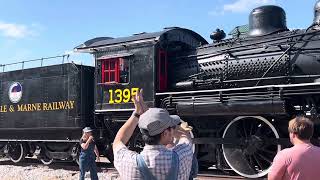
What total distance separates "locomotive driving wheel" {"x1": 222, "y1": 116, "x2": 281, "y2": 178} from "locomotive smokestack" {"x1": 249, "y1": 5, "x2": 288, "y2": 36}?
205 cm

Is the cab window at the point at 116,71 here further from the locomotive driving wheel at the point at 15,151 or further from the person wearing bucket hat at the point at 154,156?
the person wearing bucket hat at the point at 154,156

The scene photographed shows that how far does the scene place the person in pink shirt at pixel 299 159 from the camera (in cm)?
304

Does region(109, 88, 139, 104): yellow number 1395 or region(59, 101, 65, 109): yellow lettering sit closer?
region(109, 88, 139, 104): yellow number 1395

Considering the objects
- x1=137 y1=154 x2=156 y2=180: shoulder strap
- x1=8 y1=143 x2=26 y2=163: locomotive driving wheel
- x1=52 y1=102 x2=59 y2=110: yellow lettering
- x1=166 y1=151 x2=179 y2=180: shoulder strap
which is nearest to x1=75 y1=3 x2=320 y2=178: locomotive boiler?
x1=52 y1=102 x2=59 y2=110: yellow lettering

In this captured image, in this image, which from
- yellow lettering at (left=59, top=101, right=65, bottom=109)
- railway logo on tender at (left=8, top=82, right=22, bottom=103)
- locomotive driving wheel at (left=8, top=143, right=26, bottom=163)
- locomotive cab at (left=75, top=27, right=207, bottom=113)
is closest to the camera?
locomotive cab at (left=75, top=27, right=207, bottom=113)

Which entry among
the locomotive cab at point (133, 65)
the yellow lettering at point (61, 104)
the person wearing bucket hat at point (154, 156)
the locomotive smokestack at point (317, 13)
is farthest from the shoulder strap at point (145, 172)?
the yellow lettering at point (61, 104)

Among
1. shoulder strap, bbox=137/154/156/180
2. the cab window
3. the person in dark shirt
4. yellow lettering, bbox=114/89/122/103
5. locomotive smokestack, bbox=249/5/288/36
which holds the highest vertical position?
locomotive smokestack, bbox=249/5/288/36

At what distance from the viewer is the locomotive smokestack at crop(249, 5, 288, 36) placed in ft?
31.2

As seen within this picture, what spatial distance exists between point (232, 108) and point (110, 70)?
10.4 ft

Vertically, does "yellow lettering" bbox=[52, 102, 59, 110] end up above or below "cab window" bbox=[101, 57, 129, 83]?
below

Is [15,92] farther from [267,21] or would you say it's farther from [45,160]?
[267,21]

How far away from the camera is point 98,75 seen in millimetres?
10398

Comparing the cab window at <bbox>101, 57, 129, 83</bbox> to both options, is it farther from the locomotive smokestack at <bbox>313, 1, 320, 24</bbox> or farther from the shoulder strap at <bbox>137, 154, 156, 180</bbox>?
the shoulder strap at <bbox>137, 154, 156, 180</bbox>

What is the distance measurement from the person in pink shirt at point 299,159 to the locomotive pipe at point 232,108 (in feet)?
15.7
